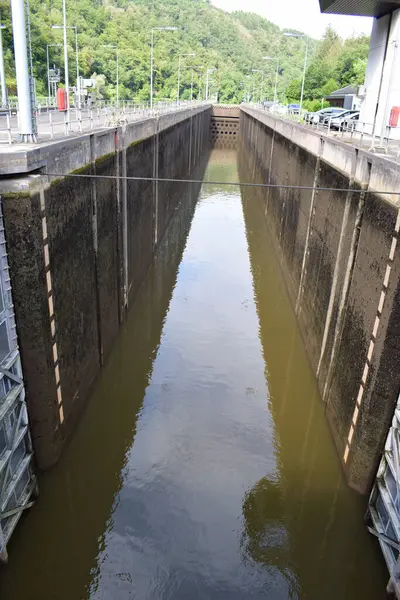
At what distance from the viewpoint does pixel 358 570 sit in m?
8.08

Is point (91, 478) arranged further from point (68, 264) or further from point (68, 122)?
point (68, 122)

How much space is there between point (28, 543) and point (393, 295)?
6885 millimetres

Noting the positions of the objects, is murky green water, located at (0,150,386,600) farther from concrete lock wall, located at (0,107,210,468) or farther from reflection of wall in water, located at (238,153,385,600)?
concrete lock wall, located at (0,107,210,468)

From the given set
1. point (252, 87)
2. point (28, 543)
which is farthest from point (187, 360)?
point (252, 87)

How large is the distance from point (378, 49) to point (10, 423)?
2623 cm

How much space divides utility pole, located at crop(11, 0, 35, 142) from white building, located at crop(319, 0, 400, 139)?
17054 millimetres

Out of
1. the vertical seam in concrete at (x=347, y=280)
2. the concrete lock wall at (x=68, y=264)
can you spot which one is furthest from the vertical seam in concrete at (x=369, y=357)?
the concrete lock wall at (x=68, y=264)

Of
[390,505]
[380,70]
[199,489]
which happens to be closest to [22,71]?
[199,489]

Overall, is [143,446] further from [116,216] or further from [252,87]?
[252,87]

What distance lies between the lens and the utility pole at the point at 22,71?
8.49 metres

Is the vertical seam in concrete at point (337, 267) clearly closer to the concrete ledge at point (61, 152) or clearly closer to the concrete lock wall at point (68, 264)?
the concrete lock wall at point (68, 264)

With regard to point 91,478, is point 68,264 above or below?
above

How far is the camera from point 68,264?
9.98 m

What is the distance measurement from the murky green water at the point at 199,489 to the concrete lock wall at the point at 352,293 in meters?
0.94
